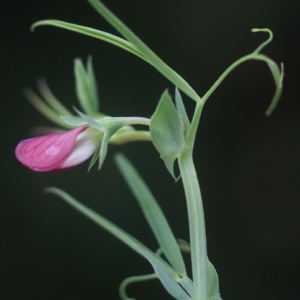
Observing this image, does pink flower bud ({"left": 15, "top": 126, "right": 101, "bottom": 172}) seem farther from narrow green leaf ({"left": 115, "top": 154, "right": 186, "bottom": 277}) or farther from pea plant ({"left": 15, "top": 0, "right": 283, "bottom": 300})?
narrow green leaf ({"left": 115, "top": 154, "right": 186, "bottom": 277})

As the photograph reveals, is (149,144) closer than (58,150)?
No

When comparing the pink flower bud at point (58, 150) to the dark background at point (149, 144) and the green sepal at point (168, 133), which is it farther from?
the dark background at point (149, 144)

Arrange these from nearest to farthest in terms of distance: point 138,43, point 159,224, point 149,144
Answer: point 138,43 < point 159,224 < point 149,144

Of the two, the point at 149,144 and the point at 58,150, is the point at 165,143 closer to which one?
the point at 58,150

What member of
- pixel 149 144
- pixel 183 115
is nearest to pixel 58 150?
pixel 183 115

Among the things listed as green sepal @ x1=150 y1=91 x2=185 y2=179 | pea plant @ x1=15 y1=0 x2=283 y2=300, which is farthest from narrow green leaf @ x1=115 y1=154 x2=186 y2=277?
green sepal @ x1=150 y1=91 x2=185 y2=179

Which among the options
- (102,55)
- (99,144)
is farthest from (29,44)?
(99,144)

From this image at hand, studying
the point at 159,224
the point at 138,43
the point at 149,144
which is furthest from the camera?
the point at 149,144
